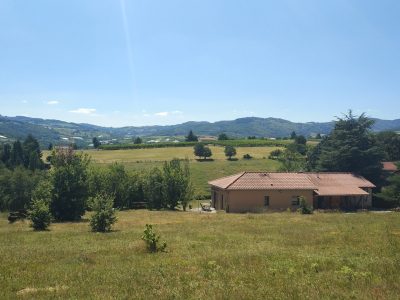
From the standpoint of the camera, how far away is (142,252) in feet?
60.6

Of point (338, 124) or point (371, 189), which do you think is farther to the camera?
point (338, 124)

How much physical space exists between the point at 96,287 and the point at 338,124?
58.4m

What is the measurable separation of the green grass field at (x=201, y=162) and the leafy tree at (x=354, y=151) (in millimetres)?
23035

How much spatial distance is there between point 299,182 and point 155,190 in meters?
17.7

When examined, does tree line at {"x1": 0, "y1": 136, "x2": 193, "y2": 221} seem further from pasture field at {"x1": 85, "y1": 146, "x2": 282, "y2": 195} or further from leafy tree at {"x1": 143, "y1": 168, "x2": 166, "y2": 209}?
pasture field at {"x1": 85, "y1": 146, "x2": 282, "y2": 195}

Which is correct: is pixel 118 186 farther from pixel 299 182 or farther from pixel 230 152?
pixel 230 152

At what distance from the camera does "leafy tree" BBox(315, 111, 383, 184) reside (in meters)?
60.7

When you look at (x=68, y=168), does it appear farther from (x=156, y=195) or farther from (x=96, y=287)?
(x=96, y=287)

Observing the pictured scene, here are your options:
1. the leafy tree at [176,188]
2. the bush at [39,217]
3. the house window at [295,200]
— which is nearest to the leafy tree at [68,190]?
the bush at [39,217]

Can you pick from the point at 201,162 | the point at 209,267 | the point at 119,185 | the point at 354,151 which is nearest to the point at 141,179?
the point at 119,185

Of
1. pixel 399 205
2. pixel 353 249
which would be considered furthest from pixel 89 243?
pixel 399 205

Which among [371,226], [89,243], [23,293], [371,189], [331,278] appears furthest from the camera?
[371,189]

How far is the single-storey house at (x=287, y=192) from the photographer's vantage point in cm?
4938

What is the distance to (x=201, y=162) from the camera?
10456 centimetres
